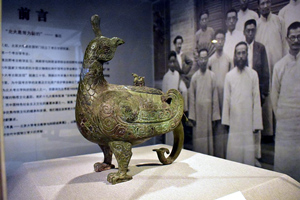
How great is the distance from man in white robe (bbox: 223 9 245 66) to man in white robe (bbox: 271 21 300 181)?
0.45 meters

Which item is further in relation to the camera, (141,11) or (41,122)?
(141,11)

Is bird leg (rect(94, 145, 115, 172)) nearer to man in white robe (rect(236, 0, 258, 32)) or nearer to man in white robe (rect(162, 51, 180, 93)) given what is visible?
man in white robe (rect(162, 51, 180, 93))

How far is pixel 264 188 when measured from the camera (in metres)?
1.78

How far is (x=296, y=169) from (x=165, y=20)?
192 centimetres

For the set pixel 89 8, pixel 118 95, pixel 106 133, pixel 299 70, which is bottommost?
pixel 106 133

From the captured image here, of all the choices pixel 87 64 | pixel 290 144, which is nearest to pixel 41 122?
pixel 87 64

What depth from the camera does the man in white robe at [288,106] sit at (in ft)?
6.97

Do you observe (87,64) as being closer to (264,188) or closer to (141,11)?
(141,11)

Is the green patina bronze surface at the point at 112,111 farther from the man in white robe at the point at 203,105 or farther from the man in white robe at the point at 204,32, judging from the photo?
the man in white robe at the point at 204,32

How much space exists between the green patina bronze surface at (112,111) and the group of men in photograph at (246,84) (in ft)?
3.09

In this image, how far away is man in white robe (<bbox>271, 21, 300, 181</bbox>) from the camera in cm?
212

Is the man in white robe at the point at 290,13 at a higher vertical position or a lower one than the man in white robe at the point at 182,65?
higher

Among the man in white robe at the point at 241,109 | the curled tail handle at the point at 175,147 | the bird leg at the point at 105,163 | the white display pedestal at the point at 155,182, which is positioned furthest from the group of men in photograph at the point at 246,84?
the bird leg at the point at 105,163

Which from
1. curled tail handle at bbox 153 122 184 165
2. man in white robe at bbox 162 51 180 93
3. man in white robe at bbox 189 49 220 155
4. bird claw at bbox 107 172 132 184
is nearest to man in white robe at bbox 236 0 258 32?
man in white robe at bbox 189 49 220 155
